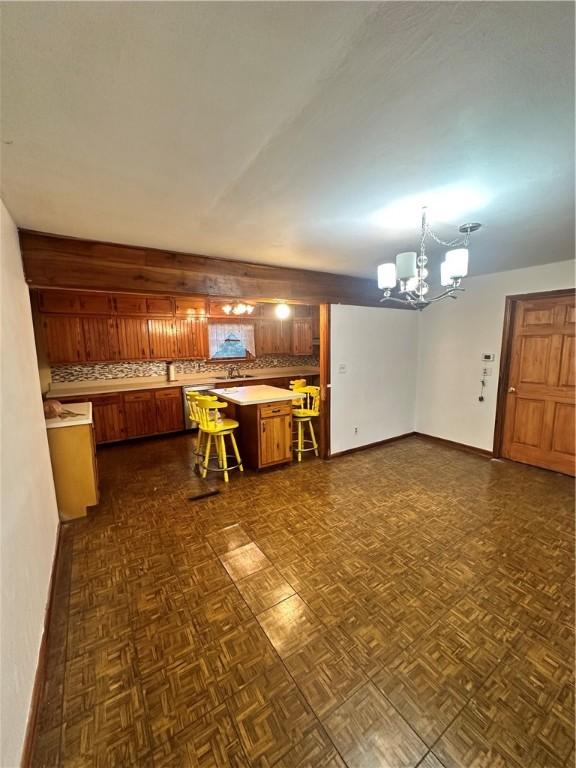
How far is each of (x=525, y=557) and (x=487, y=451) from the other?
211 cm

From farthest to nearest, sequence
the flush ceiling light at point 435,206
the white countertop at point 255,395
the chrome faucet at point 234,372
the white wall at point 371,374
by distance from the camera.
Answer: the chrome faucet at point 234,372 → the white wall at point 371,374 → the white countertop at point 255,395 → the flush ceiling light at point 435,206

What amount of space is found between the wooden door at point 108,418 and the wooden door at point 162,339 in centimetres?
97

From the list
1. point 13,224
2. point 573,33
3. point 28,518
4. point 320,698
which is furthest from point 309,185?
point 320,698

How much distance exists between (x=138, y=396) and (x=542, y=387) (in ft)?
17.9

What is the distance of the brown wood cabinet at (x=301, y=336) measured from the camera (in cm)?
675

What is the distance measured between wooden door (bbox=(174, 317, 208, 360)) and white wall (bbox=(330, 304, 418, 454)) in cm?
269

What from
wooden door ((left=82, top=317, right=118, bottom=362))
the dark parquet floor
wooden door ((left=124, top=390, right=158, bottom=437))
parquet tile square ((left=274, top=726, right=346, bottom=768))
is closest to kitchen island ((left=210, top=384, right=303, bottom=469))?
the dark parquet floor

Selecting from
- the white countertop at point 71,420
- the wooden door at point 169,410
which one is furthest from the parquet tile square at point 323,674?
the wooden door at point 169,410

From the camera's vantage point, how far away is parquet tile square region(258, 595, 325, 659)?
1.58 metres

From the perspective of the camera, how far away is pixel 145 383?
16.8ft

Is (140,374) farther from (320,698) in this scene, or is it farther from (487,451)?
(487,451)

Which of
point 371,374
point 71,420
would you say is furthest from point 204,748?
point 371,374

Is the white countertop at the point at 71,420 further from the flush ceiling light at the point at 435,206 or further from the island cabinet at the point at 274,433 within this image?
the flush ceiling light at the point at 435,206

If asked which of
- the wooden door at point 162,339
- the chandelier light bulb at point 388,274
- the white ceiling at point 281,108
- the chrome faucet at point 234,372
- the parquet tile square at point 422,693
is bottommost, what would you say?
the parquet tile square at point 422,693
